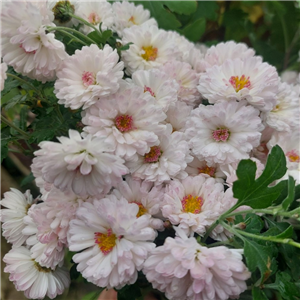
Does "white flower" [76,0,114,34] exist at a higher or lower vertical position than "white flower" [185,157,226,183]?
higher

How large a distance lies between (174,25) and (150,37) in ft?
0.80

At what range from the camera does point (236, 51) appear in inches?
23.4

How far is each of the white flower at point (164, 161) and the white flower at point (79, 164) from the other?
0.24ft

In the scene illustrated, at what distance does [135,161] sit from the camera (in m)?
0.47

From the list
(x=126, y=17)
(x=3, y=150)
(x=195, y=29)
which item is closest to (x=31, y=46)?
(x=3, y=150)

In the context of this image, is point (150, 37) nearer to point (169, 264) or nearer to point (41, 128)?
point (41, 128)

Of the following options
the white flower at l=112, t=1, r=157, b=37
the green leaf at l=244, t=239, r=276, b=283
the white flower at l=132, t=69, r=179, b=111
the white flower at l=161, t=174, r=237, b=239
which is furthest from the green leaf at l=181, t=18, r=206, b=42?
the green leaf at l=244, t=239, r=276, b=283

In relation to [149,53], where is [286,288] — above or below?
below

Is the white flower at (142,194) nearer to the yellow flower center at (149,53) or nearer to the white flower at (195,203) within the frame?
the white flower at (195,203)

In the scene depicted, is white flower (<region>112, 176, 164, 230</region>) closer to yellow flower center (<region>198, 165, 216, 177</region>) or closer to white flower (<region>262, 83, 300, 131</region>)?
yellow flower center (<region>198, 165, 216, 177</region>)

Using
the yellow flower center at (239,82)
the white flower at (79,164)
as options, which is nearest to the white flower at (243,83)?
the yellow flower center at (239,82)

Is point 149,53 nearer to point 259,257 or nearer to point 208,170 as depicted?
point 208,170

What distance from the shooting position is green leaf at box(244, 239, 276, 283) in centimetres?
40

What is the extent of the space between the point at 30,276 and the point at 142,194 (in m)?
0.21
